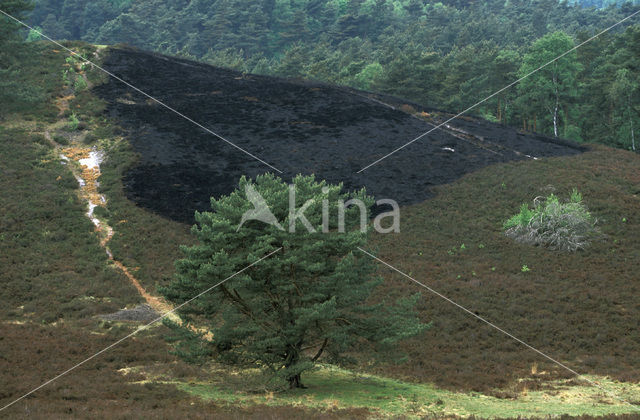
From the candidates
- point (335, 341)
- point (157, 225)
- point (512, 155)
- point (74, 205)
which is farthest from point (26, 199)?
point (512, 155)

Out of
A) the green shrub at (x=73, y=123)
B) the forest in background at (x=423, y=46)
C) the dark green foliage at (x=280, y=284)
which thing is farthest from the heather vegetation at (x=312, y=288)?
the forest in background at (x=423, y=46)

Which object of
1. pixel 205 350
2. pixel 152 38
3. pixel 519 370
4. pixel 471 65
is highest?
pixel 152 38

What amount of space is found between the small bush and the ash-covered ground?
7.48m

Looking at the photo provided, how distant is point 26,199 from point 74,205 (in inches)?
110

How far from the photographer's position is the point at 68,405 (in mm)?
14742

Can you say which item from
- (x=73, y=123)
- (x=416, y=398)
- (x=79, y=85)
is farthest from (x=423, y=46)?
(x=416, y=398)

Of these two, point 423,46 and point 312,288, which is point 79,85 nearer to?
point 312,288

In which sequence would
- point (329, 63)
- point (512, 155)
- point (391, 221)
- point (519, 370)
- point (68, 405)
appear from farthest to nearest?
point (329, 63) → point (512, 155) → point (391, 221) → point (519, 370) → point (68, 405)

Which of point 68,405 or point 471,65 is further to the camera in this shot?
point 471,65

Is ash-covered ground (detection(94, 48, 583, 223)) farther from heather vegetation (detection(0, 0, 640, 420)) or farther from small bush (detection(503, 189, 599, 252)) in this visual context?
small bush (detection(503, 189, 599, 252))

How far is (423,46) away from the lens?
363 feet

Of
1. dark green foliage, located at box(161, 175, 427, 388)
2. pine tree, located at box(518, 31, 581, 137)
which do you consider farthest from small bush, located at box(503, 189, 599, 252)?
pine tree, located at box(518, 31, 581, 137)

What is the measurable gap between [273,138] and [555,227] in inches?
920

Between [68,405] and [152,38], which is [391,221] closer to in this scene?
[68,405]
